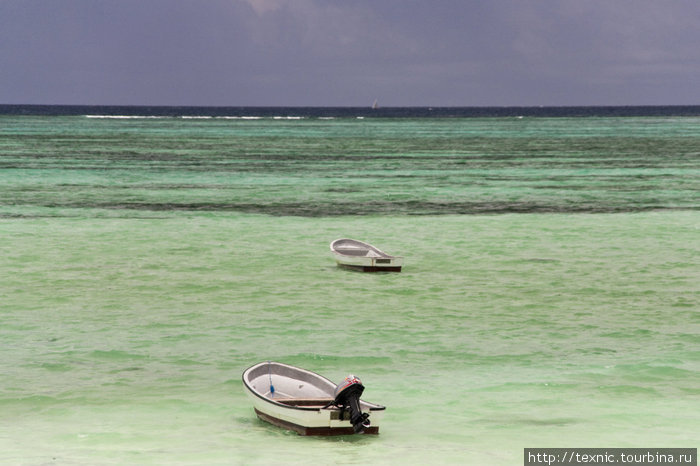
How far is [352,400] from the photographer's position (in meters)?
12.3

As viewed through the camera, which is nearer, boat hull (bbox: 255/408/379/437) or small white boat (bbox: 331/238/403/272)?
boat hull (bbox: 255/408/379/437)

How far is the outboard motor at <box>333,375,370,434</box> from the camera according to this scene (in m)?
12.1

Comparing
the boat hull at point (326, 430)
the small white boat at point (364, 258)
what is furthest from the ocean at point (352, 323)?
the small white boat at point (364, 258)

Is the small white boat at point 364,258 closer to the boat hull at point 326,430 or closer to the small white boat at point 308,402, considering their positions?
the small white boat at point 308,402

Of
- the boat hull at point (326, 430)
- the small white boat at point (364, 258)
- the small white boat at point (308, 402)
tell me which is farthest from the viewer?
the small white boat at point (364, 258)

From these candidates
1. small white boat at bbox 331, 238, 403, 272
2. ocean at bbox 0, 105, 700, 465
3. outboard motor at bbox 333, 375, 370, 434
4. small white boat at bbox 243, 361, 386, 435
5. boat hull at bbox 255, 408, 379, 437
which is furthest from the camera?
small white boat at bbox 331, 238, 403, 272

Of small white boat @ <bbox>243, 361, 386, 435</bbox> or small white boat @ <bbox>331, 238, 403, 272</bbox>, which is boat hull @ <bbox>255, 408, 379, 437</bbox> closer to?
small white boat @ <bbox>243, 361, 386, 435</bbox>

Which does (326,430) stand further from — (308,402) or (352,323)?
(352,323)

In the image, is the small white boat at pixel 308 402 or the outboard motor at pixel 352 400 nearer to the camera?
the outboard motor at pixel 352 400

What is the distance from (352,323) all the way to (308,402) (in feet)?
21.3

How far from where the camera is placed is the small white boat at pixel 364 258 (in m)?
25.3

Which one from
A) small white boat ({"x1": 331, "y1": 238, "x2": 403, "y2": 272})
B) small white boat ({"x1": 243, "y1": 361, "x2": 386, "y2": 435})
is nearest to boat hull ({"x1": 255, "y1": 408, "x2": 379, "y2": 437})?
small white boat ({"x1": 243, "y1": 361, "x2": 386, "y2": 435})

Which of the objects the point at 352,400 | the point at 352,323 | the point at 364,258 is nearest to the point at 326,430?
the point at 352,400

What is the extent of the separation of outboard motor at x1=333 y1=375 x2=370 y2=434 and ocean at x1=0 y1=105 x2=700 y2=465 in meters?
0.30
